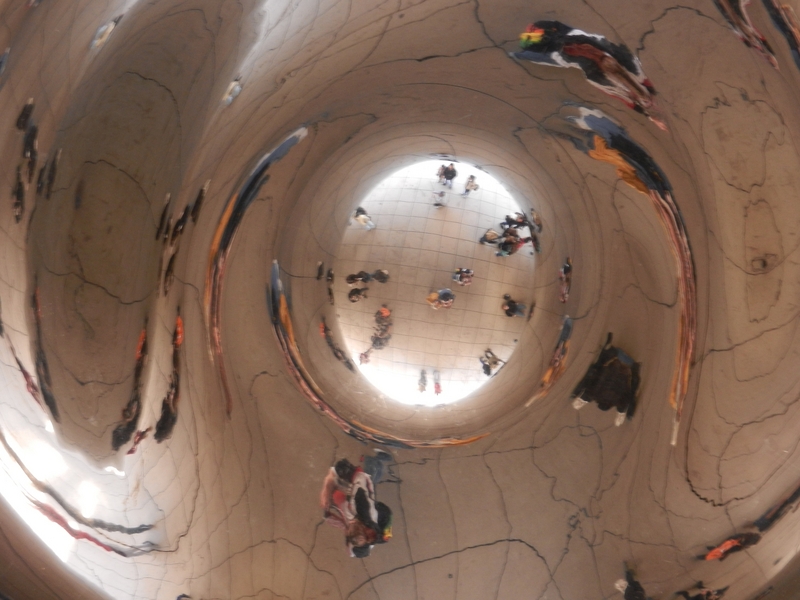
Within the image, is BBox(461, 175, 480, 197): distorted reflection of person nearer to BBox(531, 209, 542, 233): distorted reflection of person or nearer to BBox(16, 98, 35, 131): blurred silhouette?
BBox(531, 209, 542, 233): distorted reflection of person

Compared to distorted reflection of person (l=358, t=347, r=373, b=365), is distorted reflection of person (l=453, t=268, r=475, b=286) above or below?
above

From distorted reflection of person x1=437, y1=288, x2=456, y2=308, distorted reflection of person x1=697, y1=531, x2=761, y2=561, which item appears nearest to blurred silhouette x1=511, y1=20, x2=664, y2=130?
distorted reflection of person x1=437, y1=288, x2=456, y2=308

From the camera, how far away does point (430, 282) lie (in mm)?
902

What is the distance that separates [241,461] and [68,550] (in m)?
0.23

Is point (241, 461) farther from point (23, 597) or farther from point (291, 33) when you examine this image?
point (291, 33)

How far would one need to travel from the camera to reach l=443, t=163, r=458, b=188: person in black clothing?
92cm

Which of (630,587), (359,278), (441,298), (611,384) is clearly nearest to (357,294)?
(359,278)

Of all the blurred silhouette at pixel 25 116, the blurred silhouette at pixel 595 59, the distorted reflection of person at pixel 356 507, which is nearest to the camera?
the blurred silhouette at pixel 25 116

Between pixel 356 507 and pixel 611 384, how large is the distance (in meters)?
0.42

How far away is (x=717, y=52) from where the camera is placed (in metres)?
0.73

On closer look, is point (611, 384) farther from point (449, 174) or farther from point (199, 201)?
point (199, 201)

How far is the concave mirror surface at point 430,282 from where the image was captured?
0.90 meters

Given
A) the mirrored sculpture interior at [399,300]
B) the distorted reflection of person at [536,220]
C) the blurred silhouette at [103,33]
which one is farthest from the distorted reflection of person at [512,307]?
the blurred silhouette at [103,33]

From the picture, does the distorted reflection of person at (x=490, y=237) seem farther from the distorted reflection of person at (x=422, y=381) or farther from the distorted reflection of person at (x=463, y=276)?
the distorted reflection of person at (x=422, y=381)
